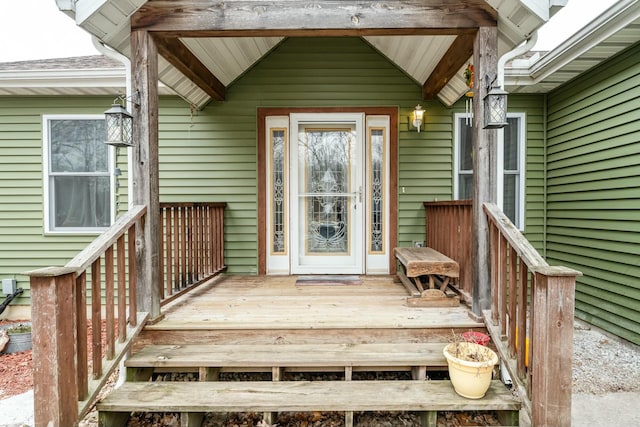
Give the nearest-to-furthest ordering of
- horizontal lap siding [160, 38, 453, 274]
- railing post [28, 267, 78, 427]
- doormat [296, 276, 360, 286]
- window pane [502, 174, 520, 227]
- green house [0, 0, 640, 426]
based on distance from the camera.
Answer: railing post [28, 267, 78, 427] < green house [0, 0, 640, 426] < doormat [296, 276, 360, 286] < horizontal lap siding [160, 38, 453, 274] < window pane [502, 174, 520, 227]

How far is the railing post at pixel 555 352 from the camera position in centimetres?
183

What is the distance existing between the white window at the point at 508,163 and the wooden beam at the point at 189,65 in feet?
9.80

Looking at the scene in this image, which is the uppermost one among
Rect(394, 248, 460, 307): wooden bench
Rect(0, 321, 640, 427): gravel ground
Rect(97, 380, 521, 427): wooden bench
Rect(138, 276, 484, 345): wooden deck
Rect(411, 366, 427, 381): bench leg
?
Rect(394, 248, 460, 307): wooden bench

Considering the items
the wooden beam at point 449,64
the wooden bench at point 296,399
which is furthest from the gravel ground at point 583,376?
the wooden beam at point 449,64

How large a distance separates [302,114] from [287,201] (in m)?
1.10

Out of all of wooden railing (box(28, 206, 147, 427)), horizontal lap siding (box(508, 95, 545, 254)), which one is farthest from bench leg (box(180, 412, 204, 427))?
horizontal lap siding (box(508, 95, 545, 254))

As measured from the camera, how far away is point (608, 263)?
380 centimetres

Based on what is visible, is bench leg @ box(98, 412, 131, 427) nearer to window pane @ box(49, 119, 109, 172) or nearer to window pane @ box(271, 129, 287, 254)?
window pane @ box(271, 129, 287, 254)

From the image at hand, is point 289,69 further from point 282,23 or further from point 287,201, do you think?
point 282,23

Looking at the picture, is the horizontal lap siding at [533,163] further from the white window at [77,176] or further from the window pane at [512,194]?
the white window at [77,176]

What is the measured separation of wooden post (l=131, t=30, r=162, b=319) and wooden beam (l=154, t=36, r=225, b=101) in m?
0.21

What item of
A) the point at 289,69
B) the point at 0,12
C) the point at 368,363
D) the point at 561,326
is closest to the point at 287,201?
the point at 289,69

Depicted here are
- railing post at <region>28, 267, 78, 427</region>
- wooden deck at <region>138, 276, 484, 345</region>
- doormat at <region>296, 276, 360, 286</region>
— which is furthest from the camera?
doormat at <region>296, 276, 360, 286</region>

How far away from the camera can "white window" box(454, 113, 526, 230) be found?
4.59 m
